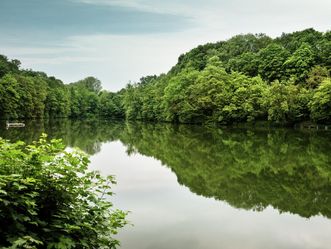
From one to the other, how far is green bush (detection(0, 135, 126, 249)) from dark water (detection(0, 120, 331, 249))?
8.80ft

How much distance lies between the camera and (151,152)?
81.8 feet

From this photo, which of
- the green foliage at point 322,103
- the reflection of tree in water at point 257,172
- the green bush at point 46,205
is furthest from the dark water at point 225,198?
the green foliage at point 322,103

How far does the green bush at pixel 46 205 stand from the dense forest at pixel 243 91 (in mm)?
36896

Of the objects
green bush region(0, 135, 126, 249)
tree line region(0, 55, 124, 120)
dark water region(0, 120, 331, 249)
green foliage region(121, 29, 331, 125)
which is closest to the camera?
green bush region(0, 135, 126, 249)

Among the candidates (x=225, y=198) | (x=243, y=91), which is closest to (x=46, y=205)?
(x=225, y=198)

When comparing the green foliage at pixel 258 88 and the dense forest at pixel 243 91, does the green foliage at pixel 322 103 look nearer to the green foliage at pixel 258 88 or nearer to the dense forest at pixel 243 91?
the dense forest at pixel 243 91

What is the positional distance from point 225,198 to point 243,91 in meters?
37.7

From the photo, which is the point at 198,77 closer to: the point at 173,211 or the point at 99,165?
the point at 99,165

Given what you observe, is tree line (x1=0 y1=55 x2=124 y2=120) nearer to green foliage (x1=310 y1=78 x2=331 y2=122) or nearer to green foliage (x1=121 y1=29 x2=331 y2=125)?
green foliage (x1=121 y1=29 x2=331 y2=125)

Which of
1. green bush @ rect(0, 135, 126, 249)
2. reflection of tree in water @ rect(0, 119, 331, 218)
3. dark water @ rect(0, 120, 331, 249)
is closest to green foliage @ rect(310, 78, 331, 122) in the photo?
reflection of tree in water @ rect(0, 119, 331, 218)

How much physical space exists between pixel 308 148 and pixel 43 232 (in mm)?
21765

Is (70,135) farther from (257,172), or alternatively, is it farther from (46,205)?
(46,205)

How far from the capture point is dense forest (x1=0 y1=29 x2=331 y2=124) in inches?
1689

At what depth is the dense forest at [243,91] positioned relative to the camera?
42906mm
